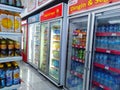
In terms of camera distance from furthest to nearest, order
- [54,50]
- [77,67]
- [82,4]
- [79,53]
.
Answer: [54,50]
[77,67]
[79,53]
[82,4]

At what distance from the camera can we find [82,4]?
283 centimetres

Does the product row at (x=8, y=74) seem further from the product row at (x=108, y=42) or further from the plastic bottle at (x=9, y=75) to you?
the product row at (x=108, y=42)

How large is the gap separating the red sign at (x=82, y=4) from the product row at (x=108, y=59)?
37.1 inches

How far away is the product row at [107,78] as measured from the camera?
7.73 ft

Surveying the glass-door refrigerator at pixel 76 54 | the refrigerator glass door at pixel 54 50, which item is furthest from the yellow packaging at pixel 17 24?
the refrigerator glass door at pixel 54 50

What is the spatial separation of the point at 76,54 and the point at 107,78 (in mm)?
1018

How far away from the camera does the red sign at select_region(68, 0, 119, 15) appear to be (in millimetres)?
2400

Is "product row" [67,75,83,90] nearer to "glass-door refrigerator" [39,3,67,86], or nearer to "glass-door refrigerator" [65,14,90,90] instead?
"glass-door refrigerator" [65,14,90,90]

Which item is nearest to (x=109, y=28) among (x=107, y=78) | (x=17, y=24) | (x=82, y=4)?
(x=82, y=4)

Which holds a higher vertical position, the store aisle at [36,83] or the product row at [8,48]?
the product row at [8,48]

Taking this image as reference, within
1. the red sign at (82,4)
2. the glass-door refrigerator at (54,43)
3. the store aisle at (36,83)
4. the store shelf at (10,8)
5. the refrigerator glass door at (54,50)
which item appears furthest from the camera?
the refrigerator glass door at (54,50)

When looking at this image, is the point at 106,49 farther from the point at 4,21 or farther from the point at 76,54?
the point at 4,21

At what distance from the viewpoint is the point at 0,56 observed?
1.60m

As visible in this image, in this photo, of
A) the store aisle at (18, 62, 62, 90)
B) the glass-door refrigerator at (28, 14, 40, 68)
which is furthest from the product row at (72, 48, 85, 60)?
A: the glass-door refrigerator at (28, 14, 40, 68)
